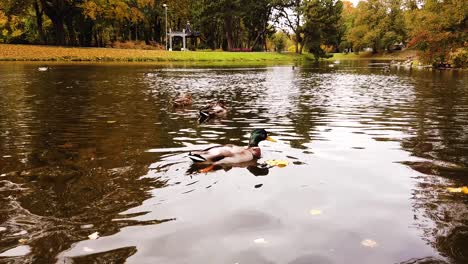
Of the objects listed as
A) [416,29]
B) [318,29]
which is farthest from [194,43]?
[416,29]

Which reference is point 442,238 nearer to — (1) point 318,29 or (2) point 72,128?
(2) point 72,128

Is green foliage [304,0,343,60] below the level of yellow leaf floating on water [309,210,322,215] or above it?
above

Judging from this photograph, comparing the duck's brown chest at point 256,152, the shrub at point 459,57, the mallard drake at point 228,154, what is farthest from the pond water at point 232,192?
the shrub at point 459,57

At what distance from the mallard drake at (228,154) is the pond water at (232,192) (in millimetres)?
248

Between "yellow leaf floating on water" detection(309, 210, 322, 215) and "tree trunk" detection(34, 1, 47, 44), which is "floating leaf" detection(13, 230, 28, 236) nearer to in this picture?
"yellow leaf floating on water" detection(309, 210, 322, 215)

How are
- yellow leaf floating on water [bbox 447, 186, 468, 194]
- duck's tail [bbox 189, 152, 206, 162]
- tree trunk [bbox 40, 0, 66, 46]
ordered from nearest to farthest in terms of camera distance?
1. yellow leaf floating on water [bbox 447, 186, 468, 194]
2. duck's tail [bbox 189, 152, 206, 162]
3. tree trunk [bbox 40, 0, 66, 46]

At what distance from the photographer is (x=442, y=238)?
4.63 metres

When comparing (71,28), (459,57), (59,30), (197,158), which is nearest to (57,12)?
(59,30)

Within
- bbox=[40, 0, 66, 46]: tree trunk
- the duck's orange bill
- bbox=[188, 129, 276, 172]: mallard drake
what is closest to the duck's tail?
bbox=[188, 129, 276, 172]: mallard drake

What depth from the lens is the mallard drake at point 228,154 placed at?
696 centimetres

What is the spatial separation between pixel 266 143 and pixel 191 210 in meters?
4.09

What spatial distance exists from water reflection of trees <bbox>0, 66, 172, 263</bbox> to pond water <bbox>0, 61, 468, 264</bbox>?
25 millimetres

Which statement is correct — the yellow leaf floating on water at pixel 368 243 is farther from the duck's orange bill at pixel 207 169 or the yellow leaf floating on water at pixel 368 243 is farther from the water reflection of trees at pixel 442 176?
the duck's orange bill at pixel 207 169

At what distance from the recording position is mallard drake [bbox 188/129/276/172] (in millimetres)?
6958
